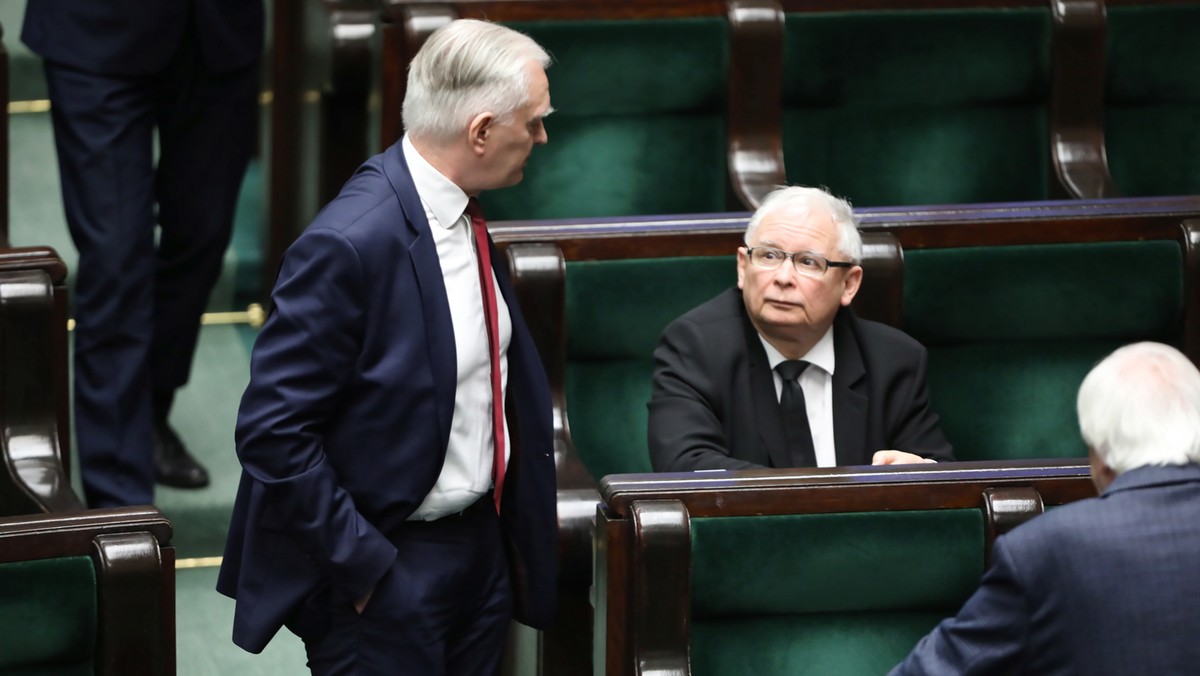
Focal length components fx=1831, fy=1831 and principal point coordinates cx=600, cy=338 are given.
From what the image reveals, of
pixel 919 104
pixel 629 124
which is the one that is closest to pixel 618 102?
pixel 629 124

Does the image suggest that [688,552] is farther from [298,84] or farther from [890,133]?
[298,84]

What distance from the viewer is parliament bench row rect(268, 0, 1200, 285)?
1580 mm

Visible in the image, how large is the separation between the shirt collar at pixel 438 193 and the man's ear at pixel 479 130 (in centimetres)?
3

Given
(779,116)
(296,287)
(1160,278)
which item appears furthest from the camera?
(779,116)

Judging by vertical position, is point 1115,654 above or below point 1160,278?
below

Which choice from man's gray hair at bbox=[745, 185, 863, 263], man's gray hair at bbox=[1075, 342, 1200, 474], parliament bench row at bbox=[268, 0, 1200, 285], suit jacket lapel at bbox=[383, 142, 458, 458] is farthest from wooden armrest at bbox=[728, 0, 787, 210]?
man's gray hair at bbox=[1075, 342, 1200, 474]

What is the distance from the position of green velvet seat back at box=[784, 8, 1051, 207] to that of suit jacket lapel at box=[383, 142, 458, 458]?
0.77 m

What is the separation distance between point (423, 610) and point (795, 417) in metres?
0.36

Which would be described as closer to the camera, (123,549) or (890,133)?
(123,549)

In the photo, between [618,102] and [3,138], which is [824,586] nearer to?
[618,102]

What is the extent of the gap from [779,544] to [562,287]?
33cm

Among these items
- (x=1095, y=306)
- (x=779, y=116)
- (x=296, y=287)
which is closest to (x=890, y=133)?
(x=779, y=116)

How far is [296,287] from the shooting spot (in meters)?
0.88

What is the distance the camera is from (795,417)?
1199mm
